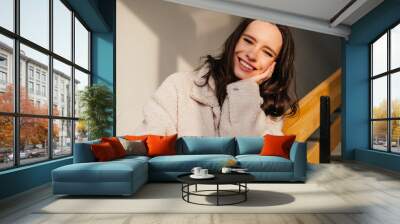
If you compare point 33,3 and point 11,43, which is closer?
point 11,43

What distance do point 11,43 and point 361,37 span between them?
743 cm

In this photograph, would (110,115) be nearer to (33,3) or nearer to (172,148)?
(172,148)

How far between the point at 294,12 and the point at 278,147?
3.38 meters

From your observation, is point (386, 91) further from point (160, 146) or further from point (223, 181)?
point (223, 181)

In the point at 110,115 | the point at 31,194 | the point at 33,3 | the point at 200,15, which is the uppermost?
the point at 200,15

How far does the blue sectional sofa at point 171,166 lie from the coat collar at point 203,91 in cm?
168

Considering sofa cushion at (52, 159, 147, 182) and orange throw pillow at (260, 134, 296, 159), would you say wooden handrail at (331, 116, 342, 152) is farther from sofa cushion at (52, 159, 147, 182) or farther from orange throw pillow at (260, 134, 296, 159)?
sofa cushion at (52, 159, 147, 182)

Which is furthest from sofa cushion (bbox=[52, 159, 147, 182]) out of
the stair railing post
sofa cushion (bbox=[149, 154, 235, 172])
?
the stair railing post

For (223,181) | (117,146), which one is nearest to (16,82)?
(117,146)

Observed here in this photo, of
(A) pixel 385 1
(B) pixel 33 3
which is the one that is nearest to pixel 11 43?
(B) pixel 33 3

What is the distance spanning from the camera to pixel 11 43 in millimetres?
5102

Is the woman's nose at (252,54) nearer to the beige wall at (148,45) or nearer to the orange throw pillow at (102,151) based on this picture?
the beige wall at (148,45)

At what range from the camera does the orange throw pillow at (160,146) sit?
6.70 m

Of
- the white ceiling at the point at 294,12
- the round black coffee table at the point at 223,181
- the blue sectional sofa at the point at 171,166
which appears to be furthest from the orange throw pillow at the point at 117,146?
the white ceiling at the point at 294,12
